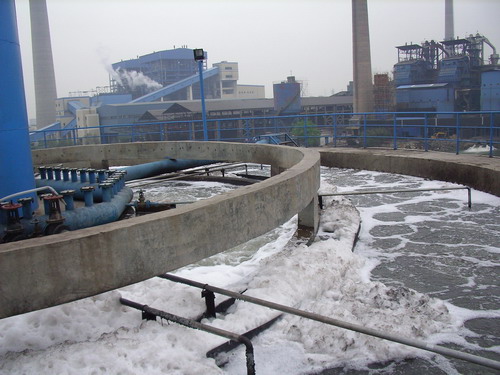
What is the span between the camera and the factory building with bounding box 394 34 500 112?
4083cm

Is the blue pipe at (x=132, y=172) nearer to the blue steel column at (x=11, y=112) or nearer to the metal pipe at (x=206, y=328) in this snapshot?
the blue steel column at (x=11, y=112)

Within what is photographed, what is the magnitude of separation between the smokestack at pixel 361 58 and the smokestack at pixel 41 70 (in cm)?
5301

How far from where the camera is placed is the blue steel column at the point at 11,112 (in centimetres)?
572

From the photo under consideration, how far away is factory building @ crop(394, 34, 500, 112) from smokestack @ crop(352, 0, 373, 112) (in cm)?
318

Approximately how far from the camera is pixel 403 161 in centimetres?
1202

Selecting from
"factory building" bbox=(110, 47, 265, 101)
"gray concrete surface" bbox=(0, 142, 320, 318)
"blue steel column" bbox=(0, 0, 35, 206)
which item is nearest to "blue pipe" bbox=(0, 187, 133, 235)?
"blue steel column" bbox=(0, 0, 35, 206)

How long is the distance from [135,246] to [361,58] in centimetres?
4386

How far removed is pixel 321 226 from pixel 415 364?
12.2 feet

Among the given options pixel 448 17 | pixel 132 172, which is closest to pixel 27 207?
Answer: pixel 132 172

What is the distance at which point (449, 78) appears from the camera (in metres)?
42.3

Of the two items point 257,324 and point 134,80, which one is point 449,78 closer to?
point 257,324

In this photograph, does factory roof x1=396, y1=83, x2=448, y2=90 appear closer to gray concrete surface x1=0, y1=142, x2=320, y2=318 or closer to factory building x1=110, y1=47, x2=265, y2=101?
gray concrete surface x1=0, y1=142, x2=320, y2=318

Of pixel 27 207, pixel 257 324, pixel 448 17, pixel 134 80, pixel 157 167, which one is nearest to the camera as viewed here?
pixel 257 324

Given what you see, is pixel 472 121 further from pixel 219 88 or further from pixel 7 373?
pixel 219 88
